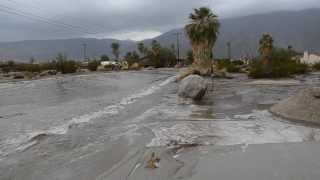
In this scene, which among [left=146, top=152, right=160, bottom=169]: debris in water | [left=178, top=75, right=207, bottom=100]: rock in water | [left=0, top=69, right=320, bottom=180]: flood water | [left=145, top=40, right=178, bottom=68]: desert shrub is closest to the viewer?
[left=146, top=152, right=160, bottom=169]: debris in water

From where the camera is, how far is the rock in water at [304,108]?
2114 cm

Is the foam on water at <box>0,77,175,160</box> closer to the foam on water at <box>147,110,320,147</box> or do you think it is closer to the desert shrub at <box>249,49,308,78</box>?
the foam on water at <box>147,110,320,147</box>

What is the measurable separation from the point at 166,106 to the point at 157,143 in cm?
1350

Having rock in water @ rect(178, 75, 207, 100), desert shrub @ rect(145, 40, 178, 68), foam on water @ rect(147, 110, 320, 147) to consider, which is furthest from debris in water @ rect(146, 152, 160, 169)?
desert shrub @ rect(145, 40, 178, 68)

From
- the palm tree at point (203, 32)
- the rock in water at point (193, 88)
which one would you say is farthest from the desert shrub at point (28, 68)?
the rock in water at point (193, 88)

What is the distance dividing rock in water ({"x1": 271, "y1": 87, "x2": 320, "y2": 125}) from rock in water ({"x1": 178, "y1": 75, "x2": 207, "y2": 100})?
10183mm

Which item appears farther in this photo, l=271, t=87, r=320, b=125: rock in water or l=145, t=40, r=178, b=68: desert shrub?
l=145, t=40, r=178, b=68: desert shrub

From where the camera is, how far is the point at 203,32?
7131cm

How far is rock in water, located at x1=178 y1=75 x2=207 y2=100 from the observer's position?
114ft

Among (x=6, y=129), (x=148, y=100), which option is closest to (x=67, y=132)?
(x=6, y=129)

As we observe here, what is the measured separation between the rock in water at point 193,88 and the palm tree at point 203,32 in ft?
119

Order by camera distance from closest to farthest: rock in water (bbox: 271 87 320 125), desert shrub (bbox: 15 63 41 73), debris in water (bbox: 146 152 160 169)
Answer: debris in water (bbox: 146 152 160 169) → rock in water (bbox: 271 87 320 125) → desert shrub (bbox: 15 63 41 73)

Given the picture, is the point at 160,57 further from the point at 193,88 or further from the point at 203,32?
the point at 193,88

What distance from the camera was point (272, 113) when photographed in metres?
24.8
